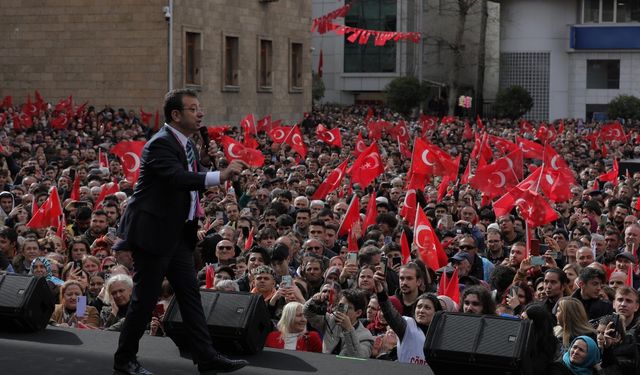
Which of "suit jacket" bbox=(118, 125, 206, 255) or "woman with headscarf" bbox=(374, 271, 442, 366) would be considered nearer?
"suit jacket" bbox=(118, 125, 206, 255)

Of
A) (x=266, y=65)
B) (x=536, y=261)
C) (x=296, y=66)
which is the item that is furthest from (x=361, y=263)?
(x=296, y=66)

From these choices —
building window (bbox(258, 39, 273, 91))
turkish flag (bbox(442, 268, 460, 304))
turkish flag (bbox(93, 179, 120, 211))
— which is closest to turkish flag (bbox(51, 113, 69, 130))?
turkish flag (bbox(93, 179, 120, 211))

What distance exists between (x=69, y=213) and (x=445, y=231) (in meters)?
5.00

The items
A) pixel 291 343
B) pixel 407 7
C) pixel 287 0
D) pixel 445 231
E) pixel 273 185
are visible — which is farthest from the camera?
pixel 407 7

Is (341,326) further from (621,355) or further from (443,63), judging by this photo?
(443,63)

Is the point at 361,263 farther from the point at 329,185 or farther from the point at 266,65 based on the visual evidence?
the point at 266,65

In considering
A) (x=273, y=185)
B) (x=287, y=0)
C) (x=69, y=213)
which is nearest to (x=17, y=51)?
(x=287, y=0)

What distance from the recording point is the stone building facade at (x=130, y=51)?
37.5 meters

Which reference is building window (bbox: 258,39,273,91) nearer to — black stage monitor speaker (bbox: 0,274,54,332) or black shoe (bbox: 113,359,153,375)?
black stage monitor speaker (bbox: 0,274,54,332)

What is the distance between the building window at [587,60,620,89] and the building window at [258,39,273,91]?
2116cm

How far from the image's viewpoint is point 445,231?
14.5m

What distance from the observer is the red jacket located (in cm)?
852

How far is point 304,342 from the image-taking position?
28.0ft

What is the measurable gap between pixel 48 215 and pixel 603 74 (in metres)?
48.4
